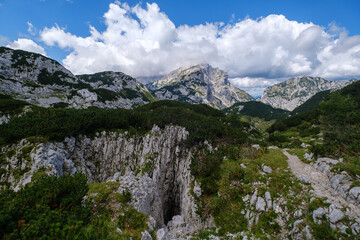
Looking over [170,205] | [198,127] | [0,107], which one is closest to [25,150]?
[0,107]

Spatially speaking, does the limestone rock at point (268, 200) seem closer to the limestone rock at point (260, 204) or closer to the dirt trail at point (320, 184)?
the limestone rock at point (260, 204)

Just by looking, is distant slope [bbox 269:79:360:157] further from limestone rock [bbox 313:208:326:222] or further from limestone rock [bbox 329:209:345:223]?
limestone rock [bbox 313:208:326:222]

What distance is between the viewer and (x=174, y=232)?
20.7 metres

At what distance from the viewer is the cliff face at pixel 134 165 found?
20.0 meters

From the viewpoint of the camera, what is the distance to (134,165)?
122 ft

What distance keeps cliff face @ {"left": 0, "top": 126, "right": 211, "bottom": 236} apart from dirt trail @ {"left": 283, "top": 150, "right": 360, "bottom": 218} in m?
14.9

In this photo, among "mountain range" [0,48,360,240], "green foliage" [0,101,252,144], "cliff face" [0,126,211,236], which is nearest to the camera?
"mountain range" [0,48,360,240]

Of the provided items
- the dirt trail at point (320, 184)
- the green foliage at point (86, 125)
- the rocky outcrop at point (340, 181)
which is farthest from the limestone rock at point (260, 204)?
the green foliage at point (86, 125)

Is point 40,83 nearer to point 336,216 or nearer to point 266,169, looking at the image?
point 266,169

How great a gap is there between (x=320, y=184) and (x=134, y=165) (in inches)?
1414

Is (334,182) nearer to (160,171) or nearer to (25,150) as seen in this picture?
(160,171)

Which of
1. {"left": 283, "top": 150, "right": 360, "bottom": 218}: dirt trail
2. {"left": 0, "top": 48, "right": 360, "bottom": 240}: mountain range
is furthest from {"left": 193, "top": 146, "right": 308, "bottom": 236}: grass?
{"left": 283, "top": 150, "right": 360, "bottom": 218}: dirt trail

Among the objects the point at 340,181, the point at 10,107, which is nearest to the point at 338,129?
the point at 340,181

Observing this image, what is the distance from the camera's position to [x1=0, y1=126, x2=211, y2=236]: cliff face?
20016 millimetres
